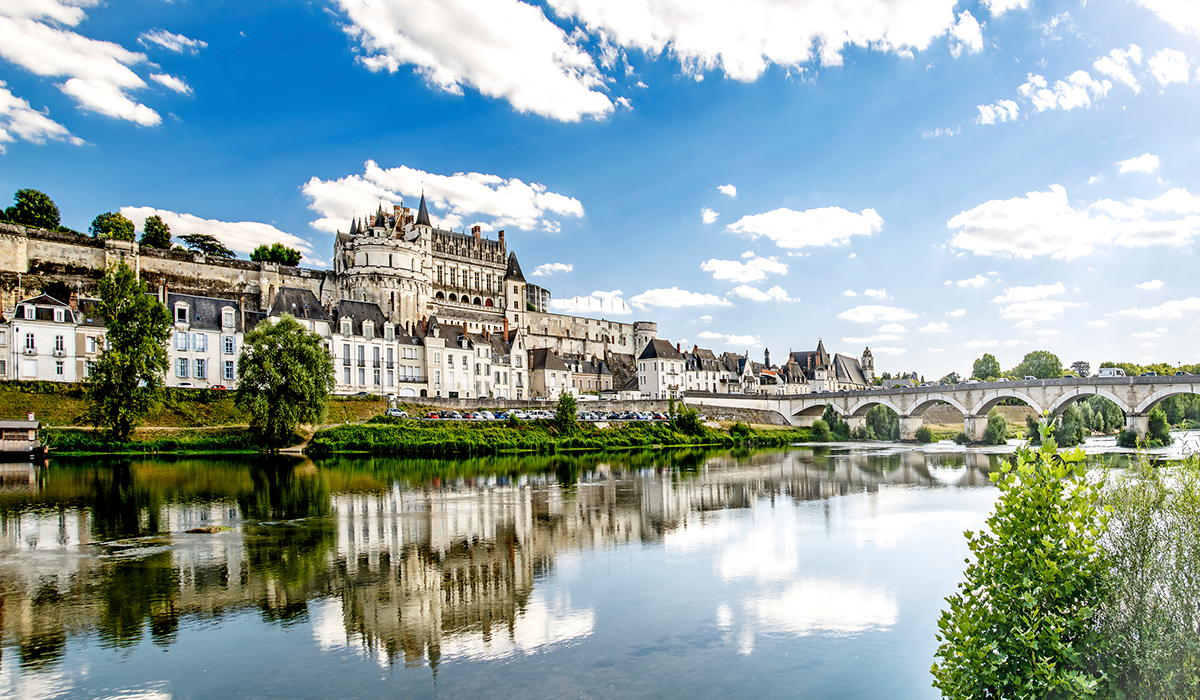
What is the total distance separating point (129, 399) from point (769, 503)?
94.4 ft

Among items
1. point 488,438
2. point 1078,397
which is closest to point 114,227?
point 488,438

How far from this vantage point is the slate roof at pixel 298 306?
4694 centimetres

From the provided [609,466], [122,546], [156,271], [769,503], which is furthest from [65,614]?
[156,271]

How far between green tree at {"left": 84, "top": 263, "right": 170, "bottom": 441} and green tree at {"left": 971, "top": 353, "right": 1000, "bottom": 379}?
103718 mm

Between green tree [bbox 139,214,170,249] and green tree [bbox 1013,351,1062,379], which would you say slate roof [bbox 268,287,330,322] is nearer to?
green tree [bbox 139,214,170,249]

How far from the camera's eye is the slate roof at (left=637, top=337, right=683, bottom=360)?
75188 millimetres

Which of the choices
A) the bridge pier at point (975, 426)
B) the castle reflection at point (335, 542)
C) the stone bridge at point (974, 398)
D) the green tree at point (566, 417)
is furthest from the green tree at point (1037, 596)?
the bridge pier at point (975, 426)

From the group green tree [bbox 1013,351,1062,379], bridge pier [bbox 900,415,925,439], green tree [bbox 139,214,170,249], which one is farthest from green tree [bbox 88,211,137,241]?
green tree [bbox 1013,351,1062,379]

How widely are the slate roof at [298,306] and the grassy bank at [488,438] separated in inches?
456

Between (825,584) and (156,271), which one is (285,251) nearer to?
(156,271)

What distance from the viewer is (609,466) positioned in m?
34.0

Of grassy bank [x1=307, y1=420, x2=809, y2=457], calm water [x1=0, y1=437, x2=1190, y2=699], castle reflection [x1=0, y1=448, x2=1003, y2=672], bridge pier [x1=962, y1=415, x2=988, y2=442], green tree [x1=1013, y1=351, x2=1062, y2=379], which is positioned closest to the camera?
calm water [x1=0, y1=437, x2=1190, y2=699]

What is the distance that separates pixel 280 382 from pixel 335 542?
73.6ft

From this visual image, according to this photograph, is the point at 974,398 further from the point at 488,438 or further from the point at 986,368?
the point at 986,368
